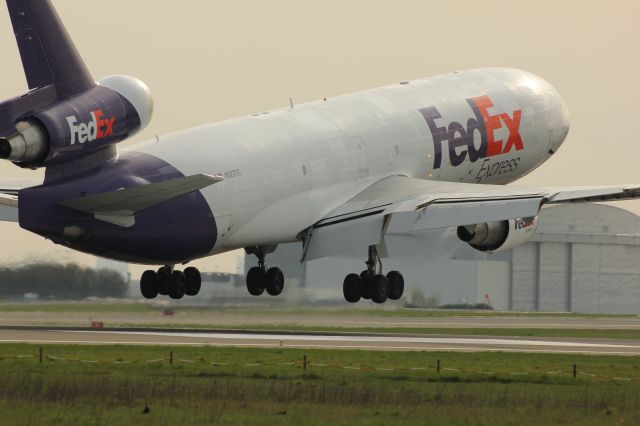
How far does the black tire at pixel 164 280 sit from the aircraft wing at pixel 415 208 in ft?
15.4

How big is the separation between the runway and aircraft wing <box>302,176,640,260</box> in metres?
6.68

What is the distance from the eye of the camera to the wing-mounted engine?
1646 inches

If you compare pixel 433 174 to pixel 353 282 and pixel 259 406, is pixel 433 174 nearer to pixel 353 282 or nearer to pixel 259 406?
pixel 353 282

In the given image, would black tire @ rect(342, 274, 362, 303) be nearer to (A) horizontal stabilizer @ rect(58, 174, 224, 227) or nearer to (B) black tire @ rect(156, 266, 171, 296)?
(B) black tire @ rect(156, 266, 171, 296)

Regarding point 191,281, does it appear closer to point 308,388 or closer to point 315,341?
point 315,341

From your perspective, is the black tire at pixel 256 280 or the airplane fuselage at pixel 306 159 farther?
the black tire at pixel 256 280

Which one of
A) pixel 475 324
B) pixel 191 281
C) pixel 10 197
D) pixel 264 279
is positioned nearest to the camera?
pixel 10 197

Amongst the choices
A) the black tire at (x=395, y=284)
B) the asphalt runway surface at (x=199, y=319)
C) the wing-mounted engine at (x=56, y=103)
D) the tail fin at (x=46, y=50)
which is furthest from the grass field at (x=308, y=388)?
the asphalt runway surface at (x=199, y=319)

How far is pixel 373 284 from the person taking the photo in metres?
56.9

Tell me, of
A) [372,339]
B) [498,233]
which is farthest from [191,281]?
[372,339]

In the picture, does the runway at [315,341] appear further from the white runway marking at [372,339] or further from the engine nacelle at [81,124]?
the engine nacelle at [81,124]

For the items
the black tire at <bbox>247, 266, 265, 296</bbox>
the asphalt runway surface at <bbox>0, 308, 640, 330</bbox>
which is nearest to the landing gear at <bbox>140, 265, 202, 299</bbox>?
the black tire at <bbox>247, 266, 265, 296</bbox>

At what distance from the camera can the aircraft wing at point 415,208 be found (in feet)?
171

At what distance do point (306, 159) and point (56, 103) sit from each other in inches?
521
